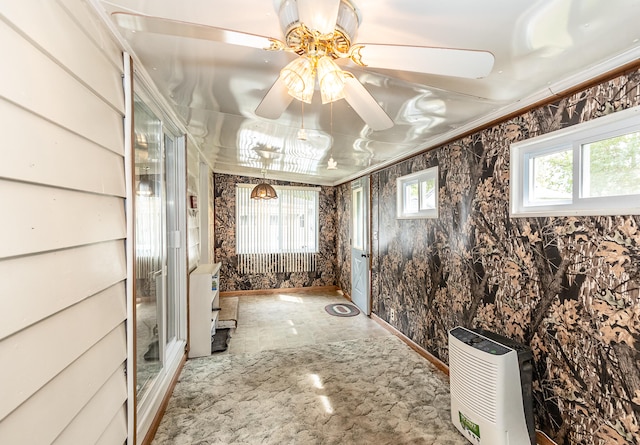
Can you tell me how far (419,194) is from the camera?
10.5 feet

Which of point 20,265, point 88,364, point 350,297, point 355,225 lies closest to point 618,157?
point 20,265

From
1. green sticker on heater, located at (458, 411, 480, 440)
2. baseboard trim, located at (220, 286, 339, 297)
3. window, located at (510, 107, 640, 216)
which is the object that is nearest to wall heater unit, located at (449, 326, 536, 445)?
green sticker on heater, located at (458, 411, 480, 440)

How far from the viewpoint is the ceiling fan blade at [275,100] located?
1.14 meters

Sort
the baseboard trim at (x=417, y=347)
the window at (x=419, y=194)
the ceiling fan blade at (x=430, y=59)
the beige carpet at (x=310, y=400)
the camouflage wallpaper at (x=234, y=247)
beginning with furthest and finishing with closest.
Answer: the camouflage wallpaper at (x=234, y=247) → the window at (x=419, y=194) → the baseboard trim at (x=417, y=347) → the beige carpet at (x=310, y=400) → the ceiling fan blade at (x=430, y=59)

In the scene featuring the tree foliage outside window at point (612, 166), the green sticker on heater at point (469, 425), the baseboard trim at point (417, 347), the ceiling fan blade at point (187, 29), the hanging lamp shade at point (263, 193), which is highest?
the ceiling fan blade at point (187, 29)

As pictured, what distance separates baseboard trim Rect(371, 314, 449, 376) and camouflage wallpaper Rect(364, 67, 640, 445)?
63mm

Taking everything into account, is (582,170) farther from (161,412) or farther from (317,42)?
(161,412)

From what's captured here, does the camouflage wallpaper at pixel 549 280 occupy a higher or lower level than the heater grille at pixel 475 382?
higher

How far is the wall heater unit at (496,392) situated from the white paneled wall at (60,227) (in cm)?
202

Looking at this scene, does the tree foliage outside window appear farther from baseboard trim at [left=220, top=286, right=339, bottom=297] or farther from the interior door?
baseboard trim at [left=220, top=286, right=339, bottom=297]

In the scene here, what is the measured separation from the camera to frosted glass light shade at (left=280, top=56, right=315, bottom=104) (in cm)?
99

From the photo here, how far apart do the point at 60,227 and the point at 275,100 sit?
0.95m

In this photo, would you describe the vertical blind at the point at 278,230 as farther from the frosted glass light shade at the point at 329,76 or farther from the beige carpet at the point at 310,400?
the frosted glass light shade at the point at 329,76

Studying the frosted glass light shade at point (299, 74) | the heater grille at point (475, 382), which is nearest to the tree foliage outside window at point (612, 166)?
the heater grille at point (475, 382)
